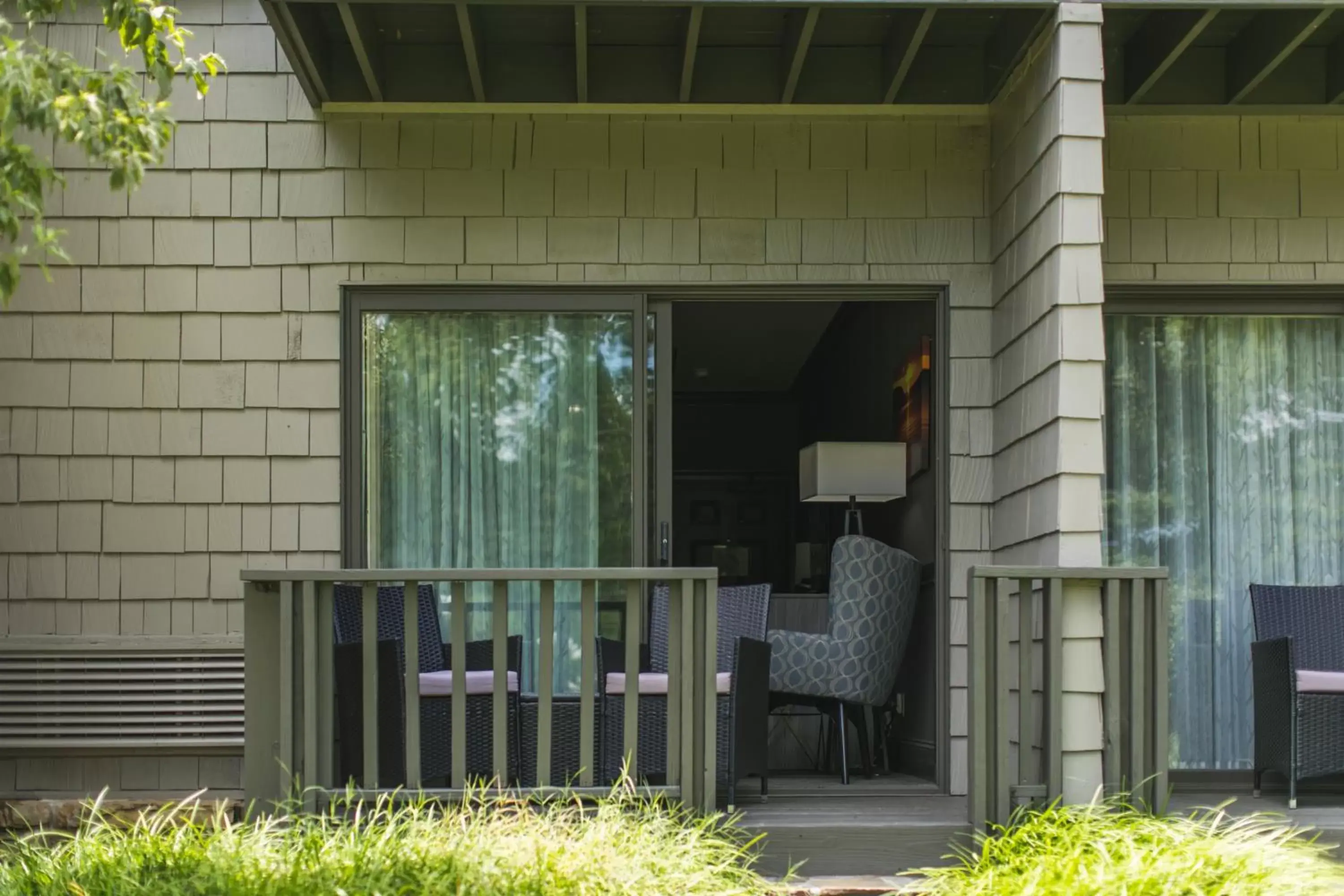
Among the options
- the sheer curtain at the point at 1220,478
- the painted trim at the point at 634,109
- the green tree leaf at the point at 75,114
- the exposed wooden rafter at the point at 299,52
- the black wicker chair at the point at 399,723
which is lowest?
the black wicker chair at the point at 399,723

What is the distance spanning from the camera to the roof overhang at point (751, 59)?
16.0 feet

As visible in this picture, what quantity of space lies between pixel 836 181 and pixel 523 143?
3.57ft

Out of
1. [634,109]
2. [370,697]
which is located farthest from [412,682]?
[634,109]

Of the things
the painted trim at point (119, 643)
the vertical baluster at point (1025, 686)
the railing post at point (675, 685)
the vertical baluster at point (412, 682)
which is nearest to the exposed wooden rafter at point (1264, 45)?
the vertical baluster at point (1025, 686)

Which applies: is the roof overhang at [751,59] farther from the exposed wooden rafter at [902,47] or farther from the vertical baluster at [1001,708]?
the vertical baluster at [1001,708]

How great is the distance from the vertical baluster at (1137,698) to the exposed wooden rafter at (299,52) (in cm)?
296

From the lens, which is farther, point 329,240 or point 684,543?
point 684,543

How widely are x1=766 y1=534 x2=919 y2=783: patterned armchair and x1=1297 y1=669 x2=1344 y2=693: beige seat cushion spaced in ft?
4.71

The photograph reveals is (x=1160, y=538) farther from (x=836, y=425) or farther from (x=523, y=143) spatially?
(x=836, y=425)

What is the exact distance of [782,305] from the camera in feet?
27.5

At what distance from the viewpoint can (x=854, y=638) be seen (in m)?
5.63

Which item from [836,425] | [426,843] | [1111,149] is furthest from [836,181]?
[836,425]

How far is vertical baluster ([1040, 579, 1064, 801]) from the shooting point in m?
4.20

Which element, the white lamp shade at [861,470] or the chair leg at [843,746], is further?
the white lamp shade at [861,470]
